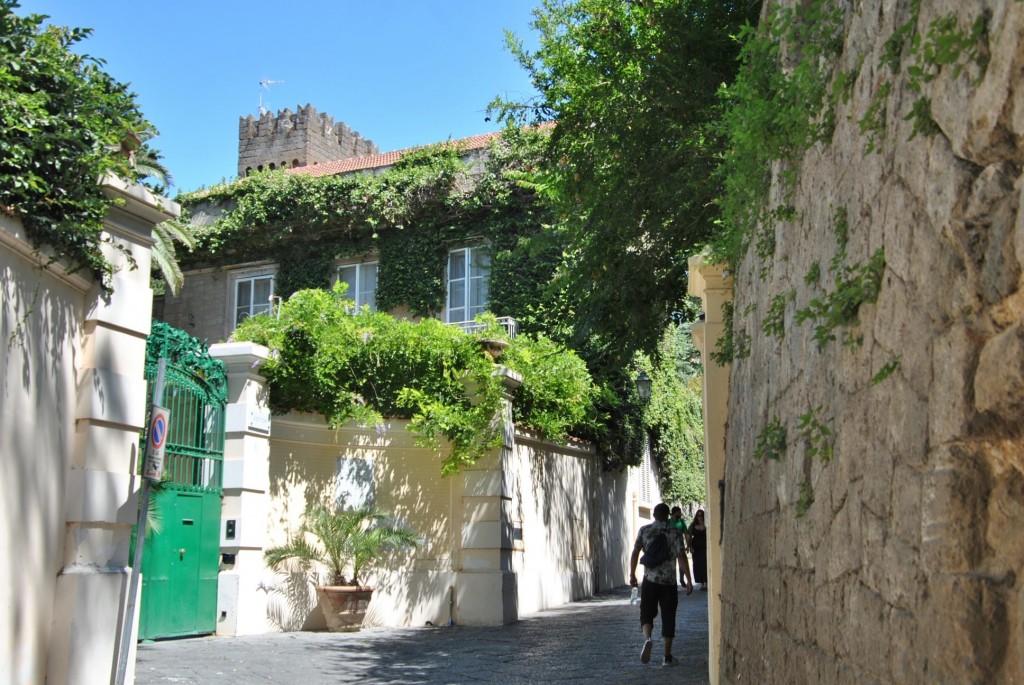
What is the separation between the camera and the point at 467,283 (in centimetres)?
2519

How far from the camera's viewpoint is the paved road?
9.66 m

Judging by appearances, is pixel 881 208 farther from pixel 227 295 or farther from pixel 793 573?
pixel 227 295

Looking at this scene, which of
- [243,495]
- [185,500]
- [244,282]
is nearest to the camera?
[185,500]

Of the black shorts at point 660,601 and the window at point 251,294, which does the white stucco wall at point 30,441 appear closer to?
the black shorts at point 660,601

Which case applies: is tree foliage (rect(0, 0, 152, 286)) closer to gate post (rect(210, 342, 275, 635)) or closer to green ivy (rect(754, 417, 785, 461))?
green ivy (rect(754, 417, 785, 461))

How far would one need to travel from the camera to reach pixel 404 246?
2573 cm

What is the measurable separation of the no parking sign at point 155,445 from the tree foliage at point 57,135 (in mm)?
1311

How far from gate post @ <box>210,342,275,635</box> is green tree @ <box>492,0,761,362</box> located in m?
4.36

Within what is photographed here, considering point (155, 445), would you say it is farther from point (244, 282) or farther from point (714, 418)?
point (244, 282)

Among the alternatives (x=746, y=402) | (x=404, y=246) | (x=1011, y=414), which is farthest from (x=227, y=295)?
(x=1011, y=414)

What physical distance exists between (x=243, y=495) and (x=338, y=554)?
177cm

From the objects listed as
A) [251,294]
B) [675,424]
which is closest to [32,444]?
[675,424]

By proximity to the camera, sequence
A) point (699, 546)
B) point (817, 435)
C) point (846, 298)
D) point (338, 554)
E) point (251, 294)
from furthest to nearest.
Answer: point (251, 294)
point (699, 546)
point (338, 554)
point (817, 435)
point (846, 298)

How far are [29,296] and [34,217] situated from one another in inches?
22.1
